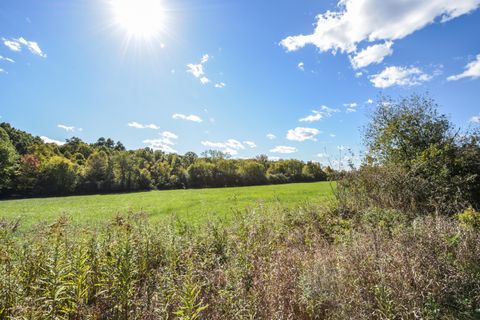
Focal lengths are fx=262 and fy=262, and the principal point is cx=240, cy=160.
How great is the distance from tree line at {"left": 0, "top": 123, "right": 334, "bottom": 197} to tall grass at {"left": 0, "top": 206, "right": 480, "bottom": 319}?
4471cm

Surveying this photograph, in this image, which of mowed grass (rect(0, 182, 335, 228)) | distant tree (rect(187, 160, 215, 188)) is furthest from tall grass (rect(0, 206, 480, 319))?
distant tree (rect(187, 160, 215, 188))

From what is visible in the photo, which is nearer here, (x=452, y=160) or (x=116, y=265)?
(x=116, y=265)

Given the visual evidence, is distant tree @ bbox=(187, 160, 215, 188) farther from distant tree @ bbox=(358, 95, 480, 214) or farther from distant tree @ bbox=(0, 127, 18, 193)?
distant tree @ bbox=(358, 95, 480, 214)

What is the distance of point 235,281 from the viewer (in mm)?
3531

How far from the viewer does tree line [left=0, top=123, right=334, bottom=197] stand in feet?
170

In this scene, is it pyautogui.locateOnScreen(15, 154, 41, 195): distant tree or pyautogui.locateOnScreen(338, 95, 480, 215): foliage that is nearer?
pyautogui.locateOnScreen(338, 95, 480, 215): foliage

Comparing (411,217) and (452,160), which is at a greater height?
(452,160)

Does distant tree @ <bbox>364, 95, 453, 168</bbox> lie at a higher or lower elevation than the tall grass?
higher

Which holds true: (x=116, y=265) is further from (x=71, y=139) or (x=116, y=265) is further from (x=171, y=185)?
(x=71, y=139)

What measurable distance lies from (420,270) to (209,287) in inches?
124

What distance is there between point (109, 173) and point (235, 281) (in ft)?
206

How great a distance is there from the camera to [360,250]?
4594 millimetres

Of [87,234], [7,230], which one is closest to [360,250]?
[87,234]

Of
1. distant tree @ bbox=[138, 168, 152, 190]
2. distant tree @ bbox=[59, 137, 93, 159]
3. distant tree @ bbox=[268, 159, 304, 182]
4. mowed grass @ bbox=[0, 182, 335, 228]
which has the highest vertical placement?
distant tree @ bbox=[59, 137, 93, 159]
